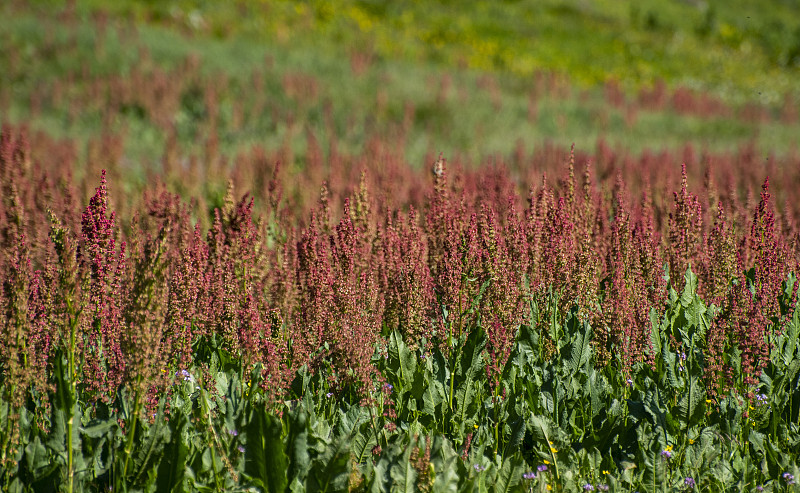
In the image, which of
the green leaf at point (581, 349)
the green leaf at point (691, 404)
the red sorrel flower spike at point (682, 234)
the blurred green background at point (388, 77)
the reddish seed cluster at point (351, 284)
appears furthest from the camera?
the blurred green background at point (388, 77)

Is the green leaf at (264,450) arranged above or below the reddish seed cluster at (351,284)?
below

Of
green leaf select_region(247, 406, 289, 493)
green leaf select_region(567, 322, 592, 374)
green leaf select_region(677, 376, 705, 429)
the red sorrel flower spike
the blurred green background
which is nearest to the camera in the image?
green leaf select_region(247, 406, 289, 493)

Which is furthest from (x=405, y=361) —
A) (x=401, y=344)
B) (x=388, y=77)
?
(x=388, y=77)

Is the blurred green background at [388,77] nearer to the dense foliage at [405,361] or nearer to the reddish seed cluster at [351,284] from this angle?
the reddish seed cluster at [351,284]

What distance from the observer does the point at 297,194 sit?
7.33m

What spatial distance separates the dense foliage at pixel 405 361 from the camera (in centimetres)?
255

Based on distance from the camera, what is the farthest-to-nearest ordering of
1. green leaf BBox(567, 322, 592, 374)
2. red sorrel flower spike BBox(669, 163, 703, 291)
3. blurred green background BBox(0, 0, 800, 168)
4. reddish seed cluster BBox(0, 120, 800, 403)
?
blurred green background BBox(0, 0, 800, 168) < red sorrel flower spike BBox(669, 163, 703, 291) < green leaf BBox(567, 322, 592, 374) < reddish seed cluster BBox(0, 120, 800, 403)

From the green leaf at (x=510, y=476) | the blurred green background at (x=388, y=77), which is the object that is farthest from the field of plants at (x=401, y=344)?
the blurred green background at (x=388, y=77)

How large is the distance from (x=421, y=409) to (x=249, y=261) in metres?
1.40

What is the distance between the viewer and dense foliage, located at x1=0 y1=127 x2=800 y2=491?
2555mm

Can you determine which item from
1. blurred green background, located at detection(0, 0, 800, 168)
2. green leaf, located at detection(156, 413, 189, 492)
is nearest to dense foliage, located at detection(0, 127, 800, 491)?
green leaf, located at detection(156, 413, 189, 492)

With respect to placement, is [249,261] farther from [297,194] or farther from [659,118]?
[659,118]

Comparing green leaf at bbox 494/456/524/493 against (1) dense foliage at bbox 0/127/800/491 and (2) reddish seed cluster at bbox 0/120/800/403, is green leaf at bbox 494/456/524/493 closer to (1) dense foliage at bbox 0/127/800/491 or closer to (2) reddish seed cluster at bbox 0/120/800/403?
(1) dense foliage at bbox 0/127/800/491

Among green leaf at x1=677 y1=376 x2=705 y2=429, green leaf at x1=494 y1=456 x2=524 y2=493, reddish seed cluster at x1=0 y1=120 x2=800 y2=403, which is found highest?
reddish seed cluster at x1=0 y1=120 x2=800 y2=403
